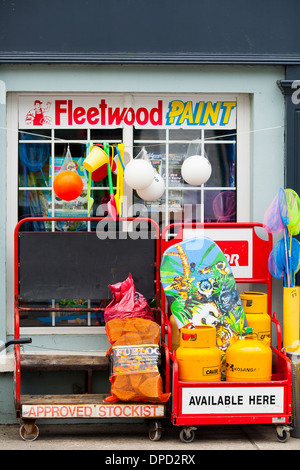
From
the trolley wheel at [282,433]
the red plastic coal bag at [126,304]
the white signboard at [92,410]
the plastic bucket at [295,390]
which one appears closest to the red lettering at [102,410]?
the white signboard at [92,410]

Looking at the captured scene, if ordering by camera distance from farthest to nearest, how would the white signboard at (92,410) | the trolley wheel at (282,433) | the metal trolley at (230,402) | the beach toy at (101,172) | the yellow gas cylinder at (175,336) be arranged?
the beach toy at (101,172) → the yellow gas cylinder at (175,336) → the trolley wheel at (282,433) → the white signboard at (92,410) → the metal trolley at (230,402)

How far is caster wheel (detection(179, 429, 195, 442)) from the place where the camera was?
588 centimetres

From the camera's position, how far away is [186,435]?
5887 mm

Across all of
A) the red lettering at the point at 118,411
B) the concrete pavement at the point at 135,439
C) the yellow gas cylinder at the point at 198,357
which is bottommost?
the concrete pavement at the point at 135,439

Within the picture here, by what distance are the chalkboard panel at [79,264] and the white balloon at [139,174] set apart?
0.56 m

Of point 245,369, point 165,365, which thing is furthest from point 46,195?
point 245,369

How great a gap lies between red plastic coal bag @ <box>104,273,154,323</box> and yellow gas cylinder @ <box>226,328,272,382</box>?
896 mm

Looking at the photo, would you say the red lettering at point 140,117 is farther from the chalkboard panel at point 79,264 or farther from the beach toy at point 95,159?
the chalkboard panel at point 79,264

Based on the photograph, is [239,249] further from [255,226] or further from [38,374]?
[38,374]

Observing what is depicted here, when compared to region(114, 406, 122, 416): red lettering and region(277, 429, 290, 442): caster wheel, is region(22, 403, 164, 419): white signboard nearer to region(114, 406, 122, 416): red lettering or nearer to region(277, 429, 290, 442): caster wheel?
region(114, 406, 122, 416): red lettering

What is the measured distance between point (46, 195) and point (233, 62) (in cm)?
224

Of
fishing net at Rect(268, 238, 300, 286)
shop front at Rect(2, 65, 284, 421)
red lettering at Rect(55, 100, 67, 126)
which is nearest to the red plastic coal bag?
shop front at Rect(2, 65, 284, 421)

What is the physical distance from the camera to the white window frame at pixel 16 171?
266 inches

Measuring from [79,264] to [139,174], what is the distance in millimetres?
1018
